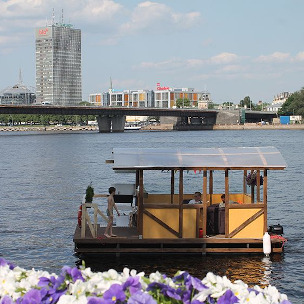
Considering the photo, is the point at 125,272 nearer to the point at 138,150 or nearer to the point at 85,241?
the point at 85,241

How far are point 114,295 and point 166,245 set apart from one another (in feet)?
48.2

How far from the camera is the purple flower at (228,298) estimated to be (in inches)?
237

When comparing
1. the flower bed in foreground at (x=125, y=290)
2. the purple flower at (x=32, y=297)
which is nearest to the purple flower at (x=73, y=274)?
the flower bed in foreground at (x=125, y=290)

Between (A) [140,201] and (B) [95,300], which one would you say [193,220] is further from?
(B) [95,300]

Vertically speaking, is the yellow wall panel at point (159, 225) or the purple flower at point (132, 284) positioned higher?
the purple flower at point (132, 284)

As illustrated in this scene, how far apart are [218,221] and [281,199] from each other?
19.1 meters

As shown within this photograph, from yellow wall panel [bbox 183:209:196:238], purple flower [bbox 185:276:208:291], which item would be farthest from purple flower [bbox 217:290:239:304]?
yellow wall panel [bbox 183:209:196:238]

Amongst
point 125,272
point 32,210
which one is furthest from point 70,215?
point 125,272

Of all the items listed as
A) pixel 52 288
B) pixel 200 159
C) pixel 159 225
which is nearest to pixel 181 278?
pixel 52 288

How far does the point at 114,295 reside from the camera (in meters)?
5.98

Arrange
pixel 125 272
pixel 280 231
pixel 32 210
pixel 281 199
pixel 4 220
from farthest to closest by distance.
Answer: pixel 281 199 → pixel 32 210 → pixel 4 220 → pixel 280 231 → pixel 125 272

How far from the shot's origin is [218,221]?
68.6ft

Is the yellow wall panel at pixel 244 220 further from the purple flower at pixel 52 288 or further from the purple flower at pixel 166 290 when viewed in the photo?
the purple flower at pixel 166 290

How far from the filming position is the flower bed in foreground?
5980mm
